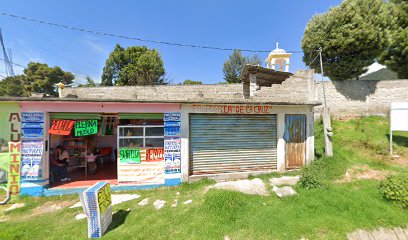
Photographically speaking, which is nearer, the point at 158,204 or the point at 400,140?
the point at 158,204

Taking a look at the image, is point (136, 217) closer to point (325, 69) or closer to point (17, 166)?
point (17, 166)

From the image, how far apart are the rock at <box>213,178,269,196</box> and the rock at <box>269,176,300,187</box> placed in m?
0.47

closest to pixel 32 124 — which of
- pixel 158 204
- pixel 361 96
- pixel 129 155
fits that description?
pixel 129 155

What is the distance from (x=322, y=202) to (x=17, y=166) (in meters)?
10.2

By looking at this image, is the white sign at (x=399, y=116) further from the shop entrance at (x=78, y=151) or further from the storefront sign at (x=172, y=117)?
the shop entrance at (x=78, y=151)

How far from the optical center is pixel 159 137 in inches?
274

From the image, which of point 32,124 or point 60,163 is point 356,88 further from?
point 32,124

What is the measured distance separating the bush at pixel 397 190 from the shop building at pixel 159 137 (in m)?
2.81

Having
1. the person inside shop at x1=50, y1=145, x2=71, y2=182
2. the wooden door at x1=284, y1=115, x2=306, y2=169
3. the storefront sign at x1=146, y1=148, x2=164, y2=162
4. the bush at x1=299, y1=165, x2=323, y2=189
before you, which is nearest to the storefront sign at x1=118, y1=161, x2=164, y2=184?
the storefront sign at x1=146, y1=148, x2=164, y2=162

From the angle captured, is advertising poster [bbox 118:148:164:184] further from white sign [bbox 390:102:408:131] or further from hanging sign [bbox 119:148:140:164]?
white sign [bbox 390:102:408:131]

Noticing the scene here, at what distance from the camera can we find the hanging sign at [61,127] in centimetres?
623

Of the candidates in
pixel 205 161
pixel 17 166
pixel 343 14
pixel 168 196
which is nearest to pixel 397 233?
pixel 205 161

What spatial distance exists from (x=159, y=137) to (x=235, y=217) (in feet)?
13.0

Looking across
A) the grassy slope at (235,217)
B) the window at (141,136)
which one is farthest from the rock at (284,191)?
the window at (141,136)
